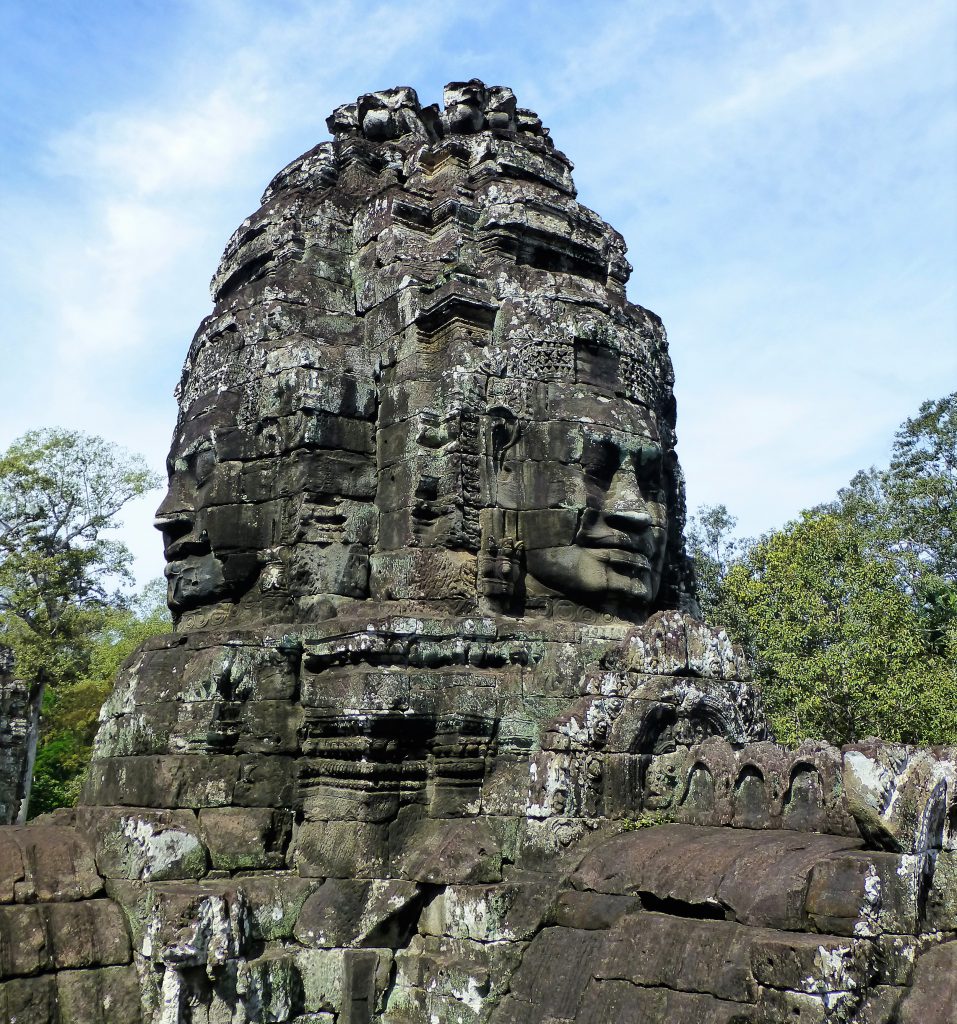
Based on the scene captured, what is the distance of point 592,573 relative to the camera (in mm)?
7805

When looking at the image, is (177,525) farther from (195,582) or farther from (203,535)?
(195,582)

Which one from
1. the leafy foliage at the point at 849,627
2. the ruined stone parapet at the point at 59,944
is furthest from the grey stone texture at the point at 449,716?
the leafy foliage at the point at 849,627

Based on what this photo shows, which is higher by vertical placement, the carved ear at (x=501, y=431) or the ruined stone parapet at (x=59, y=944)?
the carved ear at (x=501, y=431)

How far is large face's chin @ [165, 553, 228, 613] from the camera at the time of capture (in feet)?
27.2

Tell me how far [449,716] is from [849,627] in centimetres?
1420

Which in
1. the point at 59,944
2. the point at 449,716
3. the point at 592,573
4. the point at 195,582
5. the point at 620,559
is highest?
the point at 620,559

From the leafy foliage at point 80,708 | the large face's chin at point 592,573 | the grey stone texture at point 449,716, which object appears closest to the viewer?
the grey stone texture at point 449,716

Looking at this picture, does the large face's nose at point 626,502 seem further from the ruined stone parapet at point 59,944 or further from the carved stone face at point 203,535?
the ruined stone parapet at point 59,944

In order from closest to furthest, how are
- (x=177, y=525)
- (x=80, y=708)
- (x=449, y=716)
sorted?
(x=449, y=716) → (x=177, y=525) → (x=80, y=708)

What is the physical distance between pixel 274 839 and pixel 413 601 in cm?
185

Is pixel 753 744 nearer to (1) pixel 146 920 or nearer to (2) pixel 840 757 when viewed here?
(2) pixel 840 757

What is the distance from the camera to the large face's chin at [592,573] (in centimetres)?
779

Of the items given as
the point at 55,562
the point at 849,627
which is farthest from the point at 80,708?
the point at 849,627

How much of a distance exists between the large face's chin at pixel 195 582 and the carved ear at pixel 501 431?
7.58ft
